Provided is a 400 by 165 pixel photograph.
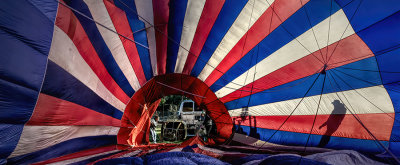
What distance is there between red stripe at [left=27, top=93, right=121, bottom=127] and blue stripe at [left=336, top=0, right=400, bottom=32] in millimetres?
3505

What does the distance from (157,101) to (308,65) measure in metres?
2.79

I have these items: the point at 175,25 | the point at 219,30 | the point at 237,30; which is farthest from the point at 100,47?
the point at 237,30

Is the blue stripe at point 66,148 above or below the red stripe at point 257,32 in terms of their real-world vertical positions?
below

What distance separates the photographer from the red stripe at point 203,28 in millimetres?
2941

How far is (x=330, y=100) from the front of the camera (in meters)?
2.98

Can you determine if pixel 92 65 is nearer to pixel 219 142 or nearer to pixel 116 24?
pixel 116 24

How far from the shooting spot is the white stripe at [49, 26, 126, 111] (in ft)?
6.48

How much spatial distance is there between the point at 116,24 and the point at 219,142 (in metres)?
2.74

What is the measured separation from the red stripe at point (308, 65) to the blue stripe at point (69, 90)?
6.67 feet

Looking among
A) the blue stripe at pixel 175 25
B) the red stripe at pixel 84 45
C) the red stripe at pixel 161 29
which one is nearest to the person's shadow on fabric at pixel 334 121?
the blue stripe at pixel 175 25

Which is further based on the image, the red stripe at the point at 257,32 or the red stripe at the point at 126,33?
the red stripe at the point at 257,32

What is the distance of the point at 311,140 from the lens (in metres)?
3.13

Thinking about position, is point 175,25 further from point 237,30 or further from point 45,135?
point 45,135

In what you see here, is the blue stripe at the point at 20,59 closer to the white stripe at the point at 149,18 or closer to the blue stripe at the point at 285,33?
the white stripe at the point at 149,18
